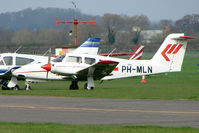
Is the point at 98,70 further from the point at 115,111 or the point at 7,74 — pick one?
the point at 115,111

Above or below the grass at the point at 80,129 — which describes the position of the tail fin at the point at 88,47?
above

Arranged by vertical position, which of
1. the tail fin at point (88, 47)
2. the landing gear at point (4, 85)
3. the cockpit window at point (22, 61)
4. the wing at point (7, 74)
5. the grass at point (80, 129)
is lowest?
the landing gear at point (4, 85)

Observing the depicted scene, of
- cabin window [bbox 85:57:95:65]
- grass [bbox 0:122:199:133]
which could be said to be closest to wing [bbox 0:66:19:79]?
cabin window [bbox 85:57:95:65]

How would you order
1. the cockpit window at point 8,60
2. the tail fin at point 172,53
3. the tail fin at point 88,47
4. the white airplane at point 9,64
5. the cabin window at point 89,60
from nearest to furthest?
the white airplane at point 9,64, the cabin window at point 89,60, the cockpit window at point 8,60, the tail fin at point 172,53, the tail fin at point 88,47

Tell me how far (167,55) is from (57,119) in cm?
1574

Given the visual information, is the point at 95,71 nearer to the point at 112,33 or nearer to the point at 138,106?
the point at 138,106

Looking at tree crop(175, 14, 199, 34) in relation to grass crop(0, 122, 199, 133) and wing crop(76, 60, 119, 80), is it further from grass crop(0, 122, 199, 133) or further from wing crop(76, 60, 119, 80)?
grass crop(0, 122, 199, 133)

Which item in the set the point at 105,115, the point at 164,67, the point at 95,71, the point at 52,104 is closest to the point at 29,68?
the point at 95,71

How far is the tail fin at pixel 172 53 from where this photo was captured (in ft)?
92.9

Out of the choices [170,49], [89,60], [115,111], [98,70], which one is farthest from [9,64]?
[115,111]

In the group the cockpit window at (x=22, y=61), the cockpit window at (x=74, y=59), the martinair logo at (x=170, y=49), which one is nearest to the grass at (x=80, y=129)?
the cockpit window at (x=74, y=59)

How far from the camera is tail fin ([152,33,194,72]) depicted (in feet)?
92.9

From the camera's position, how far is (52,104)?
18.2 meters

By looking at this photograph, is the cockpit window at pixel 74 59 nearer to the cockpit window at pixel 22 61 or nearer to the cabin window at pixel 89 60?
the cabin window at pixel 89 60
